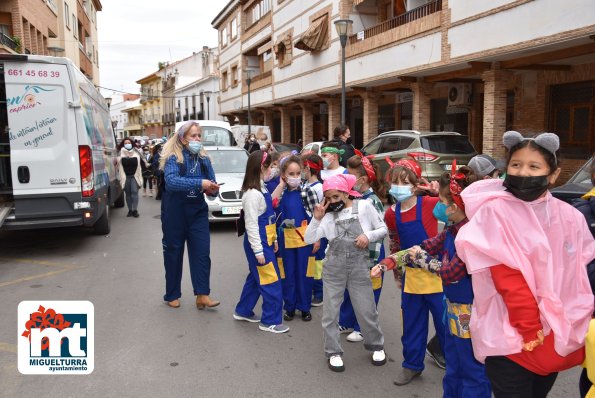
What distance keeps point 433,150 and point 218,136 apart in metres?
9.44

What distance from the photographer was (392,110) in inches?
982

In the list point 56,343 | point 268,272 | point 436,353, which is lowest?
point 436,353

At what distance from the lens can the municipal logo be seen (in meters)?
3.99

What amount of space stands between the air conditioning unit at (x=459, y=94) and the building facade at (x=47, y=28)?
15194 millimetres

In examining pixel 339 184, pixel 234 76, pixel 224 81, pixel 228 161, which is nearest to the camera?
pixel 339 184

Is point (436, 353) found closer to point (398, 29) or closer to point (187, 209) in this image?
point (187, 209)

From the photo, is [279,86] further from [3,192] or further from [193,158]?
[193,158]

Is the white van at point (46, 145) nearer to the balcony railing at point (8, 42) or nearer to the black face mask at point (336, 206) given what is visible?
the black face mask at point (336, 206)

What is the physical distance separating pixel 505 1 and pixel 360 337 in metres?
11.2

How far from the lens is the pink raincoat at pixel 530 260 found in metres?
2.03

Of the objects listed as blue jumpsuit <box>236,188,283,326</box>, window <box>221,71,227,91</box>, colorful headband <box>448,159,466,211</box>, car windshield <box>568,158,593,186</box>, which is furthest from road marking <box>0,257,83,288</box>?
window <box>221,71,227,91</box>

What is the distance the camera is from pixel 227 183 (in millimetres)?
10328

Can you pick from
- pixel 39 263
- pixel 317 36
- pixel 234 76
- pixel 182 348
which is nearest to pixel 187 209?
pixel 182 348

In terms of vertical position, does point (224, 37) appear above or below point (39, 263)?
above
